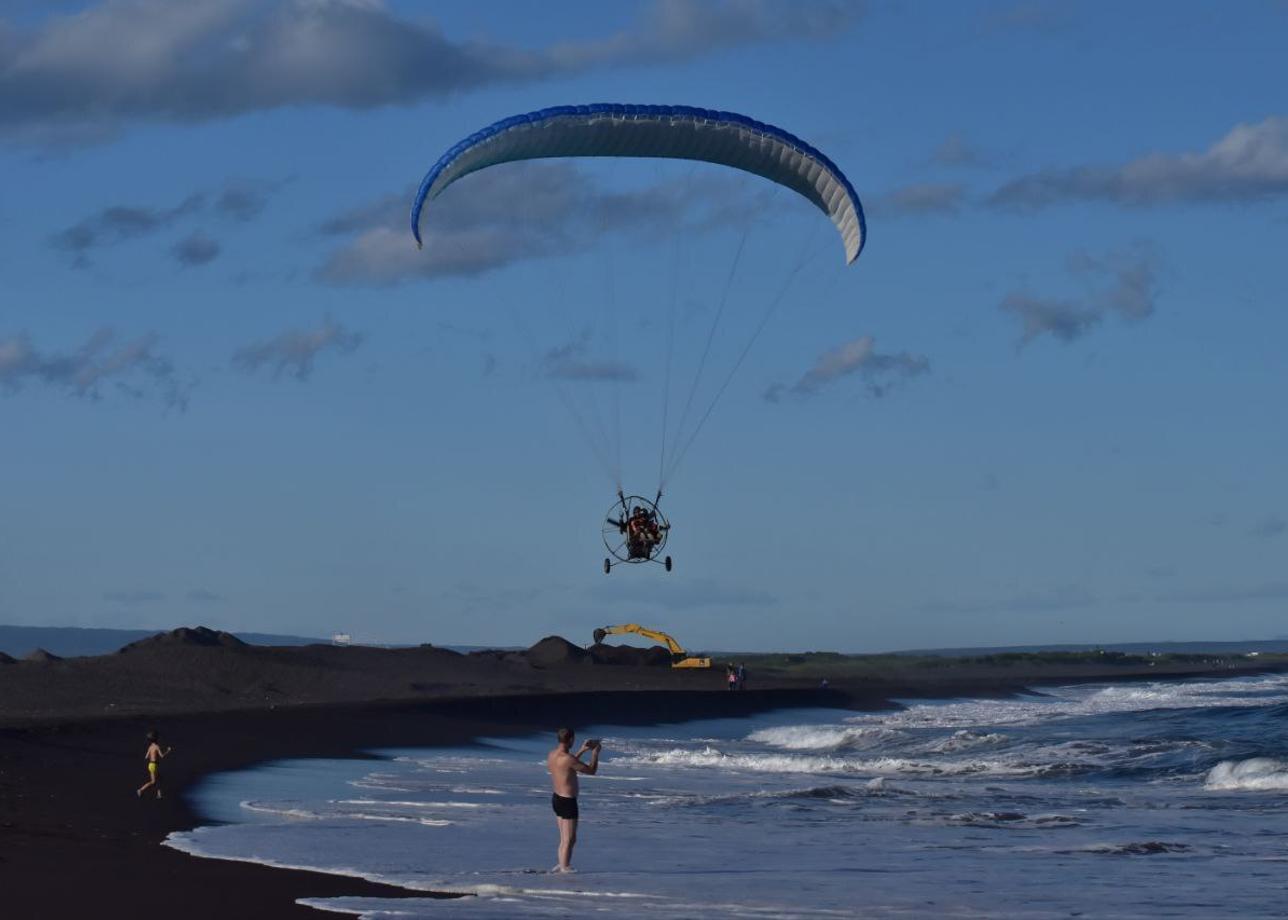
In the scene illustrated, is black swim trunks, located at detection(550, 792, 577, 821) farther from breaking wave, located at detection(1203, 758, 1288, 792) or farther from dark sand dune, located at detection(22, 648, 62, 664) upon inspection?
dark sand dune, located at detection(22, 648, 62, 664)

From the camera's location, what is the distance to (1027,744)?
115 feet

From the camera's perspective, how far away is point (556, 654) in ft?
217

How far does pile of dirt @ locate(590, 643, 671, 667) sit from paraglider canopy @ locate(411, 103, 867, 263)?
41.4m

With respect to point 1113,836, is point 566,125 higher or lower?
higher

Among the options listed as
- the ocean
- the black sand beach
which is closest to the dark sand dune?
the black sand beach

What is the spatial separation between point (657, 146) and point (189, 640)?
2778cm

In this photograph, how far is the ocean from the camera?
14883mm

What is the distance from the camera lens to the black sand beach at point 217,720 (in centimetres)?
1451

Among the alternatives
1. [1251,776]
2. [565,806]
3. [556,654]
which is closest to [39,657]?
[556,654]

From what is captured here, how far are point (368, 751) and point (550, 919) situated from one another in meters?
19.4

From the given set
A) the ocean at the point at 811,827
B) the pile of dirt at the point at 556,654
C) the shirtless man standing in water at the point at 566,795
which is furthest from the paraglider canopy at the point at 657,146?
the pile of dirt at the point at 556,654

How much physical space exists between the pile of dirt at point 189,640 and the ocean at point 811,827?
586 inches

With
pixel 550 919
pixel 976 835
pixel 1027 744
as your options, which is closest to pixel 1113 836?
pixel 976 835

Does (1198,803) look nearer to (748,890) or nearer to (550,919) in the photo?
(748,890)
